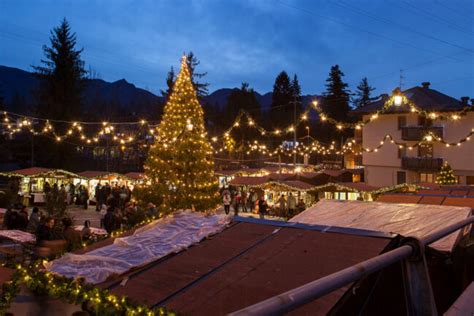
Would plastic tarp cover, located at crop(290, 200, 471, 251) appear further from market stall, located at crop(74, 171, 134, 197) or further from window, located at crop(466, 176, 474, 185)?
window, located at crop(466, 176, 474, 185)

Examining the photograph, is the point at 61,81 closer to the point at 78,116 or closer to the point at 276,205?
the point at 78,116

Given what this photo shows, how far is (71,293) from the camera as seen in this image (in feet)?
12.8

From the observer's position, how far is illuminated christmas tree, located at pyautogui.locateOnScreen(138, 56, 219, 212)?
59.3 feet

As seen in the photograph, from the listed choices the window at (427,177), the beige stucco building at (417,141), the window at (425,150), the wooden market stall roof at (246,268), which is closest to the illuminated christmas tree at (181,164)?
the wooden market stall roof at (246,268)

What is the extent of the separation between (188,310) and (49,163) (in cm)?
3915

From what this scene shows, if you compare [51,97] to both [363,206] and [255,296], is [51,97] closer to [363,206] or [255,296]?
[363,206]

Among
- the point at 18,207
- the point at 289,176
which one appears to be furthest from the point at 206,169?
the point at 289,176

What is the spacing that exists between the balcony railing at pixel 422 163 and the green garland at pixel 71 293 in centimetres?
3212

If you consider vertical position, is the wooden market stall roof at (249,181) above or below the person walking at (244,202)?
above

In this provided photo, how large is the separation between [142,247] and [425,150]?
32.6 meters

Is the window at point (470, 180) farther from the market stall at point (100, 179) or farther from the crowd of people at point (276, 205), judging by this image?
the market stall at point (100, 179)

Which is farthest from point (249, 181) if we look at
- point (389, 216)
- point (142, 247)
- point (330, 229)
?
point (330, 229)

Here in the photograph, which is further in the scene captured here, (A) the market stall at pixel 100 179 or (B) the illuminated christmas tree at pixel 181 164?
(A) the market stall at pixel 100 179

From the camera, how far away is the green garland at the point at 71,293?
3355mm
